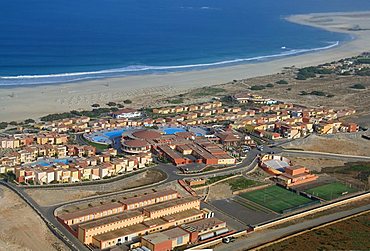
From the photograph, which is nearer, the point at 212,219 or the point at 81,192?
the point at 212,219

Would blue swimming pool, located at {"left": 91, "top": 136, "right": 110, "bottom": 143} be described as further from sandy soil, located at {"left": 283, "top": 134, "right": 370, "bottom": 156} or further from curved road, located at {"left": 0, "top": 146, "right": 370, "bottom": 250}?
sandy soil, located at {"left": 283, "top": 134, "right": 370, "bottom": 156}

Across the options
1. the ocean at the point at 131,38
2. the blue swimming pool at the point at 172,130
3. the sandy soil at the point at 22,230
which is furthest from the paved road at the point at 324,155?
the ocean at the point at 131,38

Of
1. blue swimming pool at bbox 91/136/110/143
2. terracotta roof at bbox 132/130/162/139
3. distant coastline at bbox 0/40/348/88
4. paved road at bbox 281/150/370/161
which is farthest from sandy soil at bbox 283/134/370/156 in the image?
distant coastline at bbox 0/40/348/88

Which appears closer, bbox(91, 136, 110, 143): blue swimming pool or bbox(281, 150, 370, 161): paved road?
bbox(281, 150, 370, 161): paved road

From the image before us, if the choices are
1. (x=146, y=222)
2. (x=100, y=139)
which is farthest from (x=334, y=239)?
(x=100, y=139)

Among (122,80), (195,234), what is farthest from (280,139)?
(122,80)

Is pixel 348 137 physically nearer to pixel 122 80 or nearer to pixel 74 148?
pixel 74 148

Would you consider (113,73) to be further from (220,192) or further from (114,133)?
(220,192)
